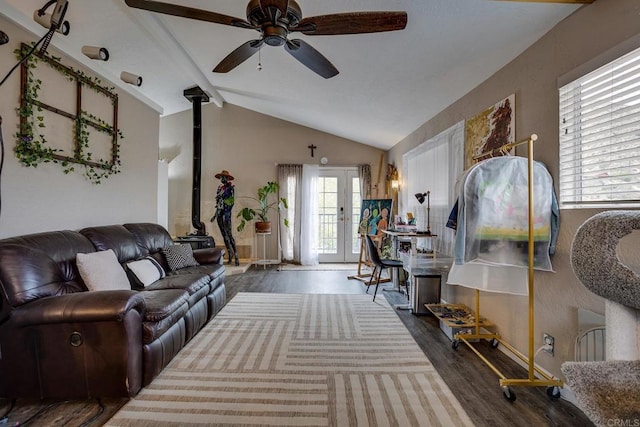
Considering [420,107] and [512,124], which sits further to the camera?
[420,107]

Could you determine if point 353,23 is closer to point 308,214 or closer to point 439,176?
point 439,176

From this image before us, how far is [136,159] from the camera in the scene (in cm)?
405

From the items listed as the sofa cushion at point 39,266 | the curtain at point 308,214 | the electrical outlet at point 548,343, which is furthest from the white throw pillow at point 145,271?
the curtain at point 308,214

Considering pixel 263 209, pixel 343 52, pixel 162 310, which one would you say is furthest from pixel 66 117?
pixel 263 209

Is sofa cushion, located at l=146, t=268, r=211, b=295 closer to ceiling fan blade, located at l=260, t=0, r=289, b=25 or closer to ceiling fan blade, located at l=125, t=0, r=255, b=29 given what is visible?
ceiling fan blade, located at l=125, t=0, r=255, b=29

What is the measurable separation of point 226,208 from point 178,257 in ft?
8.69

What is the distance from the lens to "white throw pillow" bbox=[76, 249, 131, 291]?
94.6 inches

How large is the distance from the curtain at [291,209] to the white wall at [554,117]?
4.32 metres

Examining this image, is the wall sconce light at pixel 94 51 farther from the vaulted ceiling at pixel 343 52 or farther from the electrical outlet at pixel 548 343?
the electrical outlet at pixel 548 343

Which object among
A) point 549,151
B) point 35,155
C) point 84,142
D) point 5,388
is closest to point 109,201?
point 84,142

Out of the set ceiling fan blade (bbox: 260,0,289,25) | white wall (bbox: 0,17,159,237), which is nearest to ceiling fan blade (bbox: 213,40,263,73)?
ceiling fan blade (bbox: 260,0,289,25)

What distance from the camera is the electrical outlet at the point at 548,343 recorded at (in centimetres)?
211

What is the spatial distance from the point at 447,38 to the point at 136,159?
388cm

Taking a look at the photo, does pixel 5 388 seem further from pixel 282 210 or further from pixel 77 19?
pixel 282 210
